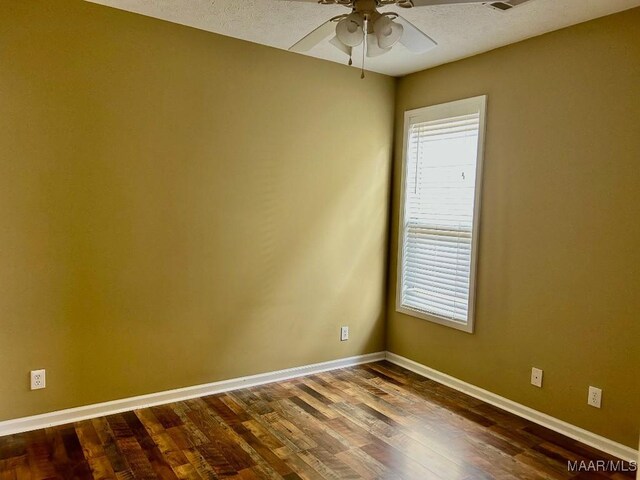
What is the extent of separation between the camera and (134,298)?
313 centimetres

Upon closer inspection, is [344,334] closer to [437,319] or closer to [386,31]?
[437,319]

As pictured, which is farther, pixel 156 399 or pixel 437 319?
pixel 437 319

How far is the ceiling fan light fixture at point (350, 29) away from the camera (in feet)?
6.55

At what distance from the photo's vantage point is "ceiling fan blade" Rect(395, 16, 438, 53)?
2209 mm

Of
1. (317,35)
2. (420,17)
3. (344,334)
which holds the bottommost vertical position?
(344,334)

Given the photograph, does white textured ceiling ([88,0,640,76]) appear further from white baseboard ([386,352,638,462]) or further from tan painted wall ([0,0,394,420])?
white baseboard ([386,352,638,462])

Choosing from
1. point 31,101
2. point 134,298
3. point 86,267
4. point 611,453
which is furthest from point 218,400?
point 611,453

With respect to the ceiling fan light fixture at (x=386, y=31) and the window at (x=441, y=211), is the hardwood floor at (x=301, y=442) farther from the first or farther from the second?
the ceiling fan light fixture at (x=386, y=31)

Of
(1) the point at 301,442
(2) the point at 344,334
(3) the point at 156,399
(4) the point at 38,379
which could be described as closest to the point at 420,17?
(2) the point at 344,334

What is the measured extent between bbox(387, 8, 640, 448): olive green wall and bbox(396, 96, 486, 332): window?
10 centimetres

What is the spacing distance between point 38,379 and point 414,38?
9.29 ft

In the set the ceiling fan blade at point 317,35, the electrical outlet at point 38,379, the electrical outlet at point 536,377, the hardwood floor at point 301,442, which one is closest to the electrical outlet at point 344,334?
the hardwood floor at point 301,442

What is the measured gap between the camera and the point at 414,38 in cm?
232

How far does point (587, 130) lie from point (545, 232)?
0.67 metres
